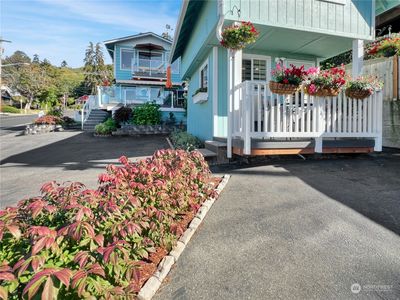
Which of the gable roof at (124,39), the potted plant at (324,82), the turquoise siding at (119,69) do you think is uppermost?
the gable roof at (124,39)

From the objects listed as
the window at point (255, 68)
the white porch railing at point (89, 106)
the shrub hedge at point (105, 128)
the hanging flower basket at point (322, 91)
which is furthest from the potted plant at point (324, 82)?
the white porch railing at point (89, 106)

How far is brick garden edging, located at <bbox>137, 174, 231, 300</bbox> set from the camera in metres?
1.85

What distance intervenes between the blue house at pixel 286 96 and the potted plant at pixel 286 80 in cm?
18

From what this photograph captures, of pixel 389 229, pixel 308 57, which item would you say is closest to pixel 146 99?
pixel 308 57

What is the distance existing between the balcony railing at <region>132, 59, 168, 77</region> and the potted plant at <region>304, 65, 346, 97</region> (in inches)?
742

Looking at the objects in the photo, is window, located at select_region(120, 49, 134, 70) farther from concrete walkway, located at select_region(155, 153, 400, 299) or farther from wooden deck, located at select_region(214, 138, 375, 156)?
concrete walkway, located at select_region(155, 153, 400, 299)

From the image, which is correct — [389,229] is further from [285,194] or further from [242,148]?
[242,148]

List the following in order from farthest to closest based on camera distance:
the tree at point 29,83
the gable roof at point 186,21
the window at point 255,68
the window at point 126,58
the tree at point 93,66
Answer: the tree at point 93,66, the tree at point 29,83, the window at point 126,58, the window at point 255,68, the gable roof at point 186,21

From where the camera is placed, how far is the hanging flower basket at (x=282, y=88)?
196 inches

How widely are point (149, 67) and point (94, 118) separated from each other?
6512 mm

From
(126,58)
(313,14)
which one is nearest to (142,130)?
(126,58)

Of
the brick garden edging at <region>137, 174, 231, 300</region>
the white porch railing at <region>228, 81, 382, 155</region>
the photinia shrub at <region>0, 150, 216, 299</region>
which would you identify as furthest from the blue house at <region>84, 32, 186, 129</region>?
the photinia shrub at <region>0, 150, 216, 299</region>

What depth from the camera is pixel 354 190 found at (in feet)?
12.8

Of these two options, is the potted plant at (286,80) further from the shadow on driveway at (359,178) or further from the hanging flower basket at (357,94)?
the shadow on driveway at (359,178)
